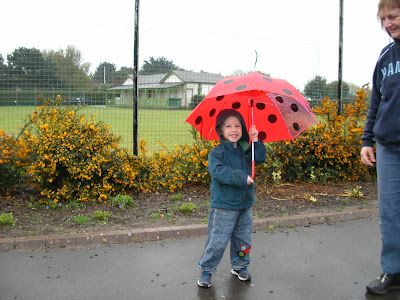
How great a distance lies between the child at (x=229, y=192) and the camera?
3.20 metres

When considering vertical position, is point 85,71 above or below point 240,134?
above

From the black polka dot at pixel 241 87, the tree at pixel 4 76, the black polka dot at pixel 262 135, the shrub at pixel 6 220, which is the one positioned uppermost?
the tree at pixel 4 76

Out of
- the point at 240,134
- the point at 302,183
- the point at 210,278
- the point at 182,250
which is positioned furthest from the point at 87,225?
the point at 302,183

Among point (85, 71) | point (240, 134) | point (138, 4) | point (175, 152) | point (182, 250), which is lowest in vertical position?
point (182, 250)

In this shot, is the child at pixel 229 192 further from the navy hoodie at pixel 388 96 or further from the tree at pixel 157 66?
the tree at pixel 157 66

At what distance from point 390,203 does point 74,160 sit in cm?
384

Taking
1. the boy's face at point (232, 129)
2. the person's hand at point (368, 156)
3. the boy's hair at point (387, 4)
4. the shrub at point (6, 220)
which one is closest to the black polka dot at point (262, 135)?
the boy's face at point (232, 129)

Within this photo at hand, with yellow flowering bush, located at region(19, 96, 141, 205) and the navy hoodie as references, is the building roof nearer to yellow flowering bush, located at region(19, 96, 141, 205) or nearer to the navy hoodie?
yellow flowering bush, located at region(19, 96, 141, 205)

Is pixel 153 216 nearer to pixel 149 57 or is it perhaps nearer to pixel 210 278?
pixel 210 278

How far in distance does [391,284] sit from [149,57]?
5051 millimetres

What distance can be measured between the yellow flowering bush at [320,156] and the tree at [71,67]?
3.41m

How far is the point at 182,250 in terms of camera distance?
4148 mm


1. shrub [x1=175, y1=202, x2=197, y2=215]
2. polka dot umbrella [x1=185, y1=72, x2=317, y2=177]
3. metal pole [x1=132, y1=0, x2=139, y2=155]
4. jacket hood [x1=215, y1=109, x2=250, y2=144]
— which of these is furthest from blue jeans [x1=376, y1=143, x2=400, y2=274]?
metal pole [x1=132, y1=0, x2=139, y2=155]

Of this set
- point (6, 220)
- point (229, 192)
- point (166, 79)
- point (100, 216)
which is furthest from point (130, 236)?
point (166, 79)
